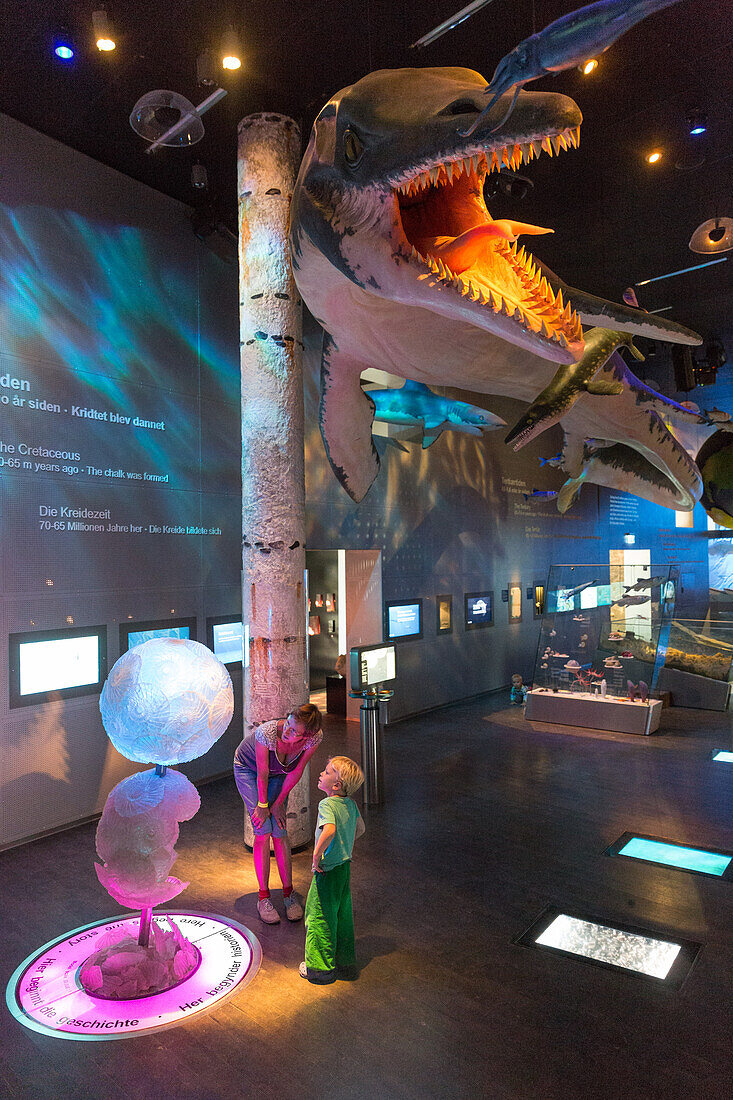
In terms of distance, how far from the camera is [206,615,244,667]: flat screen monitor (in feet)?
22.6

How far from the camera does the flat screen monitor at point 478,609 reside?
413 inches

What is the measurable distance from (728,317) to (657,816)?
8.67 metres

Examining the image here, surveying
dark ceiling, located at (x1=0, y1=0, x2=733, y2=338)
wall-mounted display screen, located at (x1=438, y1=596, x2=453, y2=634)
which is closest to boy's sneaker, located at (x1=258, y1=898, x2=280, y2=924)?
dark ceiling, located at (x1=0, y1=0, x2=733, y2=338)

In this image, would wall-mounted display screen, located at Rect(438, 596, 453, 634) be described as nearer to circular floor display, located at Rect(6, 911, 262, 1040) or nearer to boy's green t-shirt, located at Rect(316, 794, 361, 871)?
circular floor display, located at Rect(6, 911, 262, 1040)

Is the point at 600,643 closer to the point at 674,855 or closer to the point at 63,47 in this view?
the point at 674,855

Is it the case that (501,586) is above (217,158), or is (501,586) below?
below

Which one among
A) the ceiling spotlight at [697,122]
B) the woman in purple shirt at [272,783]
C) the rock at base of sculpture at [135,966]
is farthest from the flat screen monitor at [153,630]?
the ceiling spotlight at [697,122]

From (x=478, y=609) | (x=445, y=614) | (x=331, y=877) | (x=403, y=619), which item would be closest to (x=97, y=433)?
(x=331, y=877)

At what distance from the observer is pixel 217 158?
238 inches

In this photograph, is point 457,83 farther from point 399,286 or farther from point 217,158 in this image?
point 217,158

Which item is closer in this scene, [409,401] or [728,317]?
[409,401]

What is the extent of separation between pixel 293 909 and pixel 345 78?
565 centimetres

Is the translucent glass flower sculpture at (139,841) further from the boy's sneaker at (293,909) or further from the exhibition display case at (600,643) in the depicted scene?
the exhibition display case at (600,643)

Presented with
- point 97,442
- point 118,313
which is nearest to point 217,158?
point 118,313
